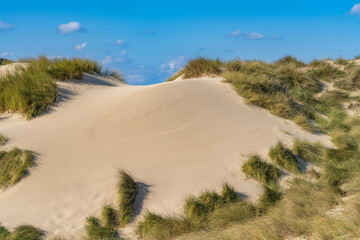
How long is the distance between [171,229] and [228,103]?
4551 mm

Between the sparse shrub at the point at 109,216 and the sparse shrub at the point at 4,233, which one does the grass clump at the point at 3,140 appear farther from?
the sparse shrub at the point at 109,216

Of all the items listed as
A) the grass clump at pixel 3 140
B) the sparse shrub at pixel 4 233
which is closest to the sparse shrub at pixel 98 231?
the sparse shrub at pixel 4 233

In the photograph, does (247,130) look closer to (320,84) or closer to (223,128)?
(223,128)

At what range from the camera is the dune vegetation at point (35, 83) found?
29.0ft

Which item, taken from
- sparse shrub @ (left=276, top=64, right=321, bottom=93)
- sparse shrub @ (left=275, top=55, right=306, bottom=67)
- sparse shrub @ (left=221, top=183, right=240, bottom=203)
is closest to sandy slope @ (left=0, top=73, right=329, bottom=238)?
sparse shrub @ (left=221, top=183, right=240, bottom=203)

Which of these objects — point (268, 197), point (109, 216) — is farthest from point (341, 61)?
point (109, 216)

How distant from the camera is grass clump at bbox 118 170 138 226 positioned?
18.8 feet

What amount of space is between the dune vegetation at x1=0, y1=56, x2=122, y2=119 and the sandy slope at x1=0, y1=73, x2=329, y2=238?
→ 32cm

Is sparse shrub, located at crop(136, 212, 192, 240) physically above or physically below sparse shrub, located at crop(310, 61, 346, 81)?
below

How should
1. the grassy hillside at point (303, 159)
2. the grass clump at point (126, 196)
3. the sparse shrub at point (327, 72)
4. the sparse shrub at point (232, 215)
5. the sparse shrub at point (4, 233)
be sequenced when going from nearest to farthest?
the grassy hillside at point (303, 159)
the sparse shrub at point (232, 215)
the sparse shrub at point (4, 233)
the grass clump at point (126, 196)
the sparse shrub at point (327, 72)

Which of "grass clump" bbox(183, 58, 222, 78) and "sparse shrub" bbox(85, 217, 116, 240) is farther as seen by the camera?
"grass clump" bbox(183, 58, 222, 78)

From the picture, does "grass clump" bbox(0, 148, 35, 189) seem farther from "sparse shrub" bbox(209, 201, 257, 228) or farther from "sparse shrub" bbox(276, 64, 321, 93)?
"sparse shrub" bbox(276, 64, 321, 93)

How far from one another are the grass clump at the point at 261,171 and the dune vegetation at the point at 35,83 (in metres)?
5.08

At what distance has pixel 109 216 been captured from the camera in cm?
574
